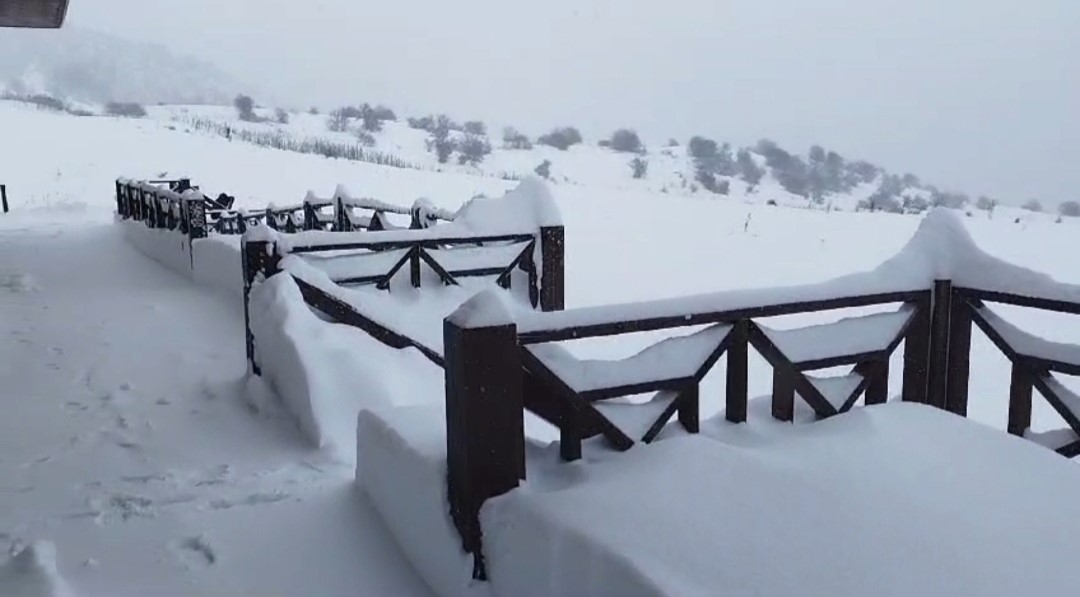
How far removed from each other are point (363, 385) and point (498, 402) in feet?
8.81

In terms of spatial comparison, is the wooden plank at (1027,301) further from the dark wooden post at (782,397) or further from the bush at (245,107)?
the bush at (245,107)

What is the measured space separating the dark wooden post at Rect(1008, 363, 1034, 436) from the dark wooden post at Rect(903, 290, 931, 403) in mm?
372

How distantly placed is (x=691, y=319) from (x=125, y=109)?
221 ft

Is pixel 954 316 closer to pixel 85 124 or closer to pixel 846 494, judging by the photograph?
pixel 846 494

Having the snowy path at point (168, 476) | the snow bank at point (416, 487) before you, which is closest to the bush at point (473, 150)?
the snowy path at point (168, 476)

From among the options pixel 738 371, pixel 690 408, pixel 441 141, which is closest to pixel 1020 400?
pixel 738 371

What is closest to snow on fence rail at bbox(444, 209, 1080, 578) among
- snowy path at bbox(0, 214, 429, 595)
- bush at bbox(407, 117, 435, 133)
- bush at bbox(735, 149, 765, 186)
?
snowy path at bbox(0, 214, 429, 595)

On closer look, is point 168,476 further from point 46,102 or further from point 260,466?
point 46,102

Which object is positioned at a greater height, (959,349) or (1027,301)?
(1027,301)

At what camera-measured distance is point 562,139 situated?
64500 millimetres

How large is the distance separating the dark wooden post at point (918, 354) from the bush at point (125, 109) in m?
60.8

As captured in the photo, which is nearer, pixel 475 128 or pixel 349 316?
pixel 349 316

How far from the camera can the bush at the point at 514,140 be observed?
61.2m

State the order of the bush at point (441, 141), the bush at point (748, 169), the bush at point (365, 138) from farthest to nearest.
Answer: the bush at point (365, 138) → the bush at point (441, 141) → the bush at point (748, 169)
